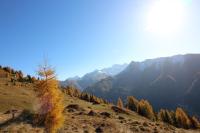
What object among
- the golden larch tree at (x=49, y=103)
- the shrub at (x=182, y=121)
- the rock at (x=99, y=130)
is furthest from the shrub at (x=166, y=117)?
the golden larch tree at (x=49, y=103)

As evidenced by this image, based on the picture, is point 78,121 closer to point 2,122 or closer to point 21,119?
point 21,119

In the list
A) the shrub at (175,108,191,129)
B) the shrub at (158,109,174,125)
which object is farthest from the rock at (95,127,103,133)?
the shrub at (175,108,191,129)

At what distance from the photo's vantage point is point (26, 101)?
67125 millimetres

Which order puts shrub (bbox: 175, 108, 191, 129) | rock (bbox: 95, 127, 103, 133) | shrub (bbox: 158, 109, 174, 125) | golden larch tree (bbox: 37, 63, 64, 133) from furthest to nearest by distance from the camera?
shrub (bbox: 158, 109, 174, 125)
shrub (bbox: 175, 108, 191, 129)
rock (bbox: 95, 127, 103, 133)
golden larch tree (bbox: 37, 63, 64, 133)

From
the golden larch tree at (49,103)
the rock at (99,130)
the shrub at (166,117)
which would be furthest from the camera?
the shrub at (166,117)

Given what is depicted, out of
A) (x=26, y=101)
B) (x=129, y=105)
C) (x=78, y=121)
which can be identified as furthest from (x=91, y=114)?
(x=129, y=105)

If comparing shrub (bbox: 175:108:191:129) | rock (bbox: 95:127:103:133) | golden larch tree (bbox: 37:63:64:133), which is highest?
golden larch tree (bbox: 37:63:64:133)

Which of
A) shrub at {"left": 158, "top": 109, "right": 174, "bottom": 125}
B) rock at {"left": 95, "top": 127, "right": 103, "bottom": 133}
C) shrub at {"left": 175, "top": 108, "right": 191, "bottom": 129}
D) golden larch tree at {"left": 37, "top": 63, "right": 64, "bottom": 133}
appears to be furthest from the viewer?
shrub at {"left": 158, "top": 109, "right": 174, "bottom": 125}

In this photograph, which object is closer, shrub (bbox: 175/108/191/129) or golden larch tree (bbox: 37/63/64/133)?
golden larch tree (bbox: 37/63/64/133)

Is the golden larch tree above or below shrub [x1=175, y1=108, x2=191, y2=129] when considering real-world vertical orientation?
above

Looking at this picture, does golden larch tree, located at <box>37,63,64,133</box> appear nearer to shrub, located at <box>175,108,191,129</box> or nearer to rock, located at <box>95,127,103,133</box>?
rock, located at <box>95,127,103,133</box>

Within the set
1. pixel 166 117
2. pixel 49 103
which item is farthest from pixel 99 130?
pixel 166 117

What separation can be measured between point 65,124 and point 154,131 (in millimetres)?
19818

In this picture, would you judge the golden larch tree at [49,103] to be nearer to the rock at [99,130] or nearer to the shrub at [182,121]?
the rock at [99,130]
